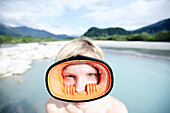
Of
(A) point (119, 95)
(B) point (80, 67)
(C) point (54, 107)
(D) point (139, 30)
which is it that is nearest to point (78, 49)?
(B) point (80, 67)

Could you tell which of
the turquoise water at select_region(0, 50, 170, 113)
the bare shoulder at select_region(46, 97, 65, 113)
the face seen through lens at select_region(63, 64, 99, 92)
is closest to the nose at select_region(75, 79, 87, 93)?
the face seen through lens at select_region(63, 64, 99, 92)

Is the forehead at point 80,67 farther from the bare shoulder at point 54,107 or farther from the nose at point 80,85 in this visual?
the bare shoulder at point 54,107

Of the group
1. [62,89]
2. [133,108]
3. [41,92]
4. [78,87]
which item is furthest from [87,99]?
[41,92]

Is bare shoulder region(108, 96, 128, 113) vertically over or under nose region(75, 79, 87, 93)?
under

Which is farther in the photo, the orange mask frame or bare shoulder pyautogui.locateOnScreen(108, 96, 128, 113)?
bare shoulder pyautogui.locateOnScreen(108, 96, 128, 113)

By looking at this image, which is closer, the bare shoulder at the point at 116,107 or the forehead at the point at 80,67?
the forehead at the point at 80,67

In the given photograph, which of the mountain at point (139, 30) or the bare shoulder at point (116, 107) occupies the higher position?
the mountain at point (139, 30)

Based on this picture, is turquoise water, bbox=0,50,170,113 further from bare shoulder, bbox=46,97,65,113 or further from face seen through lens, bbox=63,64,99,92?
face seen through lens, bbox=63,64,99,92

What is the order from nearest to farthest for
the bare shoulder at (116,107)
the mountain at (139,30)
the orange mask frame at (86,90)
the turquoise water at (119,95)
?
the orange mask frame at (86,90) → the bare shoulder at (116,107) → the turquoise water at (119,95) → the mountain at (139,30)

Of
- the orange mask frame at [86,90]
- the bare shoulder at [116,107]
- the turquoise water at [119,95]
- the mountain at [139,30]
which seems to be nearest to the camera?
the orange mask frame at [86,90]

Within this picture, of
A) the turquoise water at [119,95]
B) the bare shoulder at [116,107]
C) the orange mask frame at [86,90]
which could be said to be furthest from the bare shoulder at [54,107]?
the turquoise water at [119,95]

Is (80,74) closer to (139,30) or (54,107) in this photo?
(54,107)

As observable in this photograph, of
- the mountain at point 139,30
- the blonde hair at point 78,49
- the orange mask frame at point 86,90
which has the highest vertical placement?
the mountain at point 139,30

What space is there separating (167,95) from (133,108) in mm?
1159
